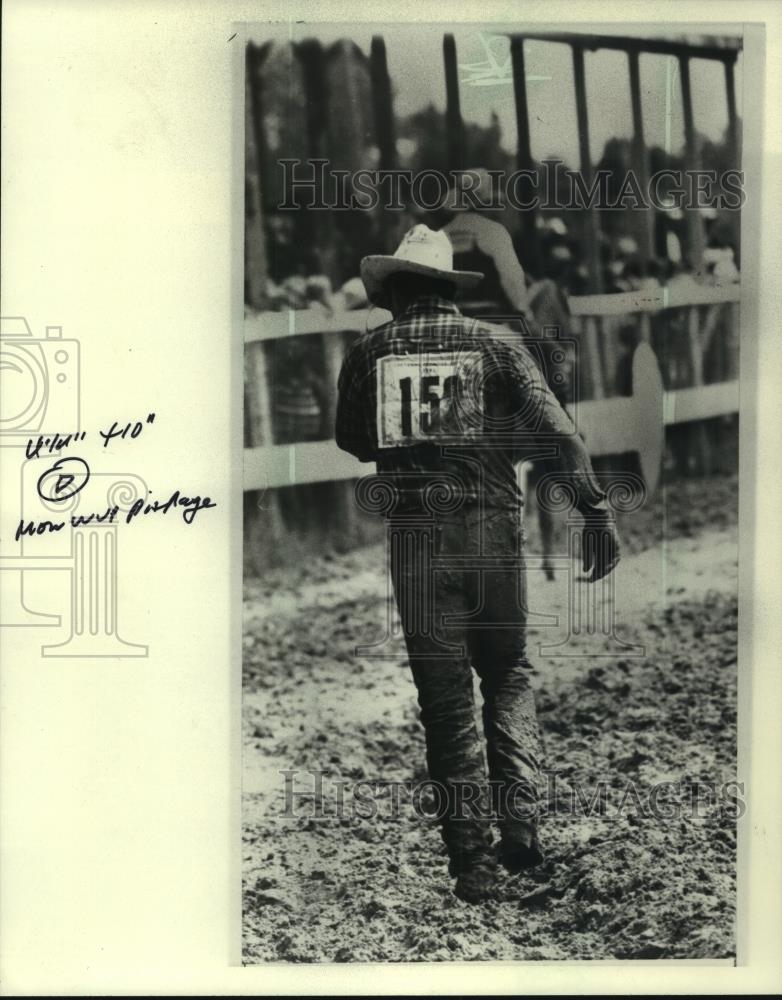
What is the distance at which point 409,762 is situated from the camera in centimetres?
325

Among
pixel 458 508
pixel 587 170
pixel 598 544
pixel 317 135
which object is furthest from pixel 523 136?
pixel 598 544

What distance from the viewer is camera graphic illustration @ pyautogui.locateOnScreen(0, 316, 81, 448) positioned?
3246mm

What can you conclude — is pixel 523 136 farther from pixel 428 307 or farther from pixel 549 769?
pixel 549 769

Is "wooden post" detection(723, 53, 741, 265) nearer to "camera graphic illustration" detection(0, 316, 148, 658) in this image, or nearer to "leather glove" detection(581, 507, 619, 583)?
"leather glove" detection(581, 507, 619, 583)

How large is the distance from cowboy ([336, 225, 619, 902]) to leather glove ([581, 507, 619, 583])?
0.30 feet

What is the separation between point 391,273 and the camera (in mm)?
3230

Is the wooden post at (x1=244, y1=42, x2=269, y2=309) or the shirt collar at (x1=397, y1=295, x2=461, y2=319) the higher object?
the wooden post at (x1=244, y1=42, x2=269, y2=309)

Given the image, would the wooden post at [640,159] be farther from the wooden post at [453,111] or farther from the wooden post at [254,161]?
the wooden post at [254,161]

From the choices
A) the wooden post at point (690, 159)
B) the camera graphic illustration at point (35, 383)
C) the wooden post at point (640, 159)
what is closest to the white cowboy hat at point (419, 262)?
the wooden post at point (640, 159)

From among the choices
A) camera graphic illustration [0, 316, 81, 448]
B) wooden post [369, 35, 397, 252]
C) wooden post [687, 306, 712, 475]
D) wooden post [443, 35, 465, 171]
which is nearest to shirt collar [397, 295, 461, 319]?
wooden post [369, 35, 397, 252]

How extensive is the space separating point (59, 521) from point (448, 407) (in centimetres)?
116

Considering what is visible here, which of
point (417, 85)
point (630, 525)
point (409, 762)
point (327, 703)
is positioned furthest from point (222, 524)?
point (417, 85)

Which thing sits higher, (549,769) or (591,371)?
(591,371)

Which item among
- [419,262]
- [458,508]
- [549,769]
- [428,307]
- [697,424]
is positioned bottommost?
[549,769]
